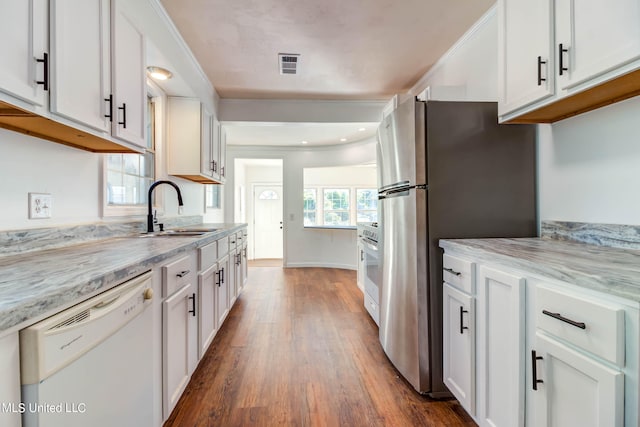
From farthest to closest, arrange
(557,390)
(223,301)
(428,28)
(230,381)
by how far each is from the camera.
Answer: (223,301) < (428,28) < (230,381) < (557,390)

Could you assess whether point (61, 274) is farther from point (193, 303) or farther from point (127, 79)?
point (127, 79)

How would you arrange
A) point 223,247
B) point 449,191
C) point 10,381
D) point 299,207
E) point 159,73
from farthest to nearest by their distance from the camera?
point 299,207 → point 223,247 → point 159,73 → point 449,191 → point 10,381

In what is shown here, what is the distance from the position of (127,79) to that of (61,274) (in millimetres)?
1181

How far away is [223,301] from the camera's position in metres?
2.60

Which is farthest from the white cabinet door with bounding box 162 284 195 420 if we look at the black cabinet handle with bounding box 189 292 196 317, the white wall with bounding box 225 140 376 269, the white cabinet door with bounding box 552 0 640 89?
the white wall with bounding box 225 140 376 269

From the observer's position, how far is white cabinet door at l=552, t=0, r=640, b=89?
100 cm

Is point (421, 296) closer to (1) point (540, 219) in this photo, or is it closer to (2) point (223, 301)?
(1) point (540, 219)

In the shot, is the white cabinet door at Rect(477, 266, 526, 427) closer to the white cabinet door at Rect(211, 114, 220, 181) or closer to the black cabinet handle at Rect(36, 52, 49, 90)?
the black cabinet handle at Rect(36, 52, 49, 90)

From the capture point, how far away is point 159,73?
241 centimetres

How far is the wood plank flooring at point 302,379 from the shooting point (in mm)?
1558

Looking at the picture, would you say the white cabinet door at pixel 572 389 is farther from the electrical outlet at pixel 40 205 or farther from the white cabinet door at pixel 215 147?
the white cabinet door at pixel 215 147

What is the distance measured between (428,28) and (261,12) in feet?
4.34

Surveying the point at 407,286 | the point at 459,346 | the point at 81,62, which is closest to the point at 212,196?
the point at 81,62

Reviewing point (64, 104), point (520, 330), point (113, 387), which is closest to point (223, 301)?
point (113, 387)
